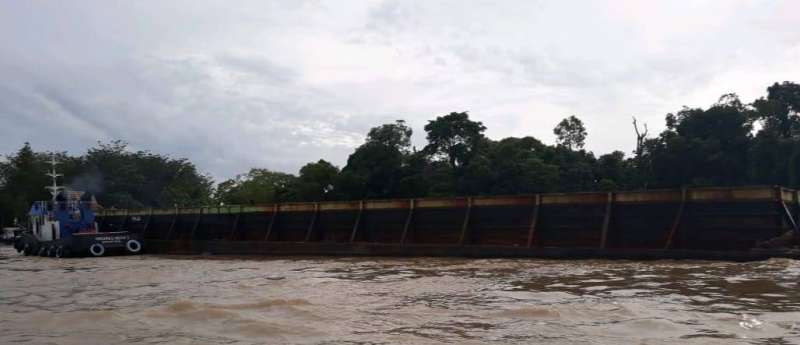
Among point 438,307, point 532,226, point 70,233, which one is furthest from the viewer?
point 70,233

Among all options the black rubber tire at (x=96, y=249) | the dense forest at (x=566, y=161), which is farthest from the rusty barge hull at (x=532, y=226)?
the dense forest at (x=566, y=161)

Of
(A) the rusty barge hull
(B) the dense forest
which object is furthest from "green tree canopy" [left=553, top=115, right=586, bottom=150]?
(A) the rusty barge hull

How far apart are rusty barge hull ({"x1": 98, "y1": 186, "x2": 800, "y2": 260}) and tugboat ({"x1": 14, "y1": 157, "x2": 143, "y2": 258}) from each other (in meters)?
3.00

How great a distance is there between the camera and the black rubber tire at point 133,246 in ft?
102

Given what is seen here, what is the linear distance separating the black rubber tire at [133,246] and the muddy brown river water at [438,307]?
48.2ft

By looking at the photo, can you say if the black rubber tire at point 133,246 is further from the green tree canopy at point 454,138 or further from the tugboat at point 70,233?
the green tree canopy at point 454,138

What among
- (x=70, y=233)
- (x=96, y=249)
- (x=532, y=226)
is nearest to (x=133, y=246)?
(x=96, y=249)

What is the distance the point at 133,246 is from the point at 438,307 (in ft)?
82.4

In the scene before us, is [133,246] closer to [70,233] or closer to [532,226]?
[70,233]

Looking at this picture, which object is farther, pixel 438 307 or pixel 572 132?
pixel 572 132

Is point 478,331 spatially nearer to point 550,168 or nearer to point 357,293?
point 357,293

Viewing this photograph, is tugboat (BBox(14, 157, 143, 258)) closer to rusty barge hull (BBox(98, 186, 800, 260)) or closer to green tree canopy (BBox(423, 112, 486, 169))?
rusty barge hull (BBox(98, 186, 800, 260))

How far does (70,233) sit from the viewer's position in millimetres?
33031

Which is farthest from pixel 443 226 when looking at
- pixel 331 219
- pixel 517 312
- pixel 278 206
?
pixel 517 312
